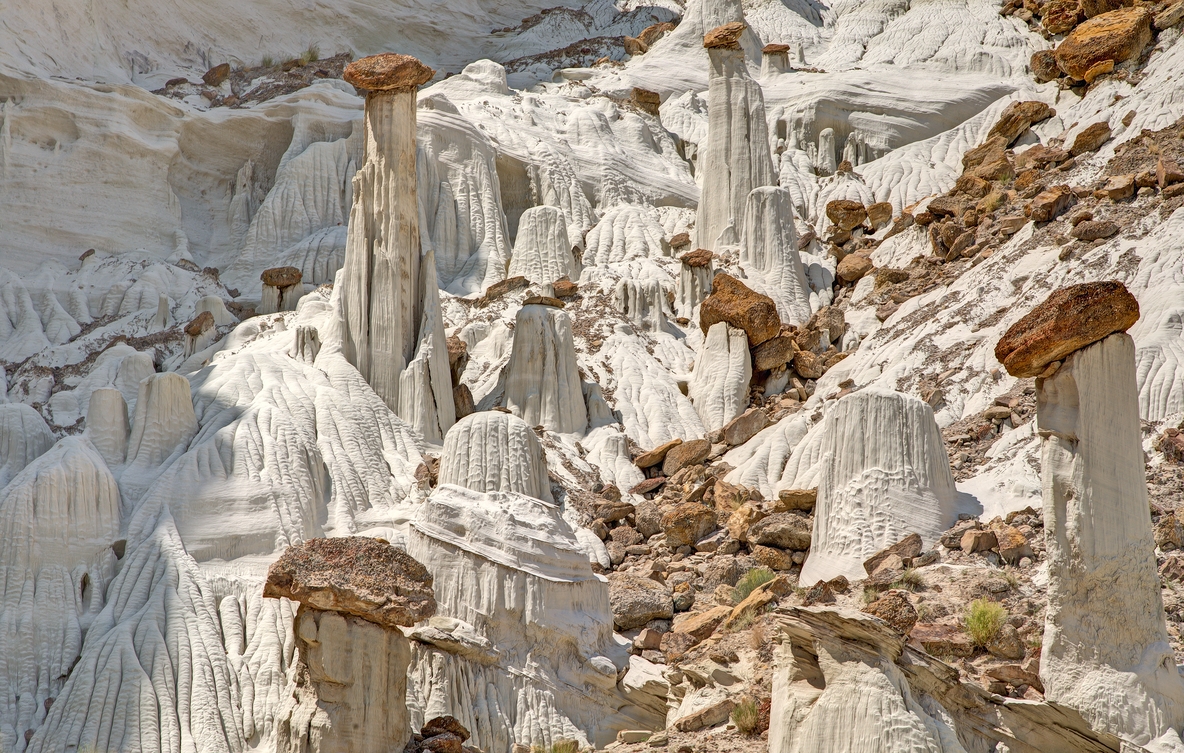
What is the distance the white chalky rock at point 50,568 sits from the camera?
60.3 feet

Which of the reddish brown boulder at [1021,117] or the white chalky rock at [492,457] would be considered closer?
the white chalky rock at [492,457]

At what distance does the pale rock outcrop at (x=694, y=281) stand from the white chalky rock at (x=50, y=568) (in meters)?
14.8

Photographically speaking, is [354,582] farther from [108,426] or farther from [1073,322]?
[108,426]

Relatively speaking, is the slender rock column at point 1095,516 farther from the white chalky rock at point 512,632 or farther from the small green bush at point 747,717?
the white chalky rock at point 512,632

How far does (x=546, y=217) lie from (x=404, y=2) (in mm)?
20225

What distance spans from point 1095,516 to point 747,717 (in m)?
4.17

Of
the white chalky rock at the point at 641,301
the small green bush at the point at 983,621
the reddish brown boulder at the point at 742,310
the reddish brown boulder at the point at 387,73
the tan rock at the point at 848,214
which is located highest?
the reddish brown boulder at the point at 387,73

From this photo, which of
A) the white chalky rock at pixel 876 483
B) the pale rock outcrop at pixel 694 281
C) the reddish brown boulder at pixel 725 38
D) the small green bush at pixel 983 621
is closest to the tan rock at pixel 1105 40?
the reddish brown boulder at pixel 725 38

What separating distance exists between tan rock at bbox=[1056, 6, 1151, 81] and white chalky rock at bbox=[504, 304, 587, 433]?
17.9 m

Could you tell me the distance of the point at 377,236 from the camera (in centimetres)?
2650


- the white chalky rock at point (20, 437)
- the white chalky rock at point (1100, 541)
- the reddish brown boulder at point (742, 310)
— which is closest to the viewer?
the white chalky rock at point (1100, 541)

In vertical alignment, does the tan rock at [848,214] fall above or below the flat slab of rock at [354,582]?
above

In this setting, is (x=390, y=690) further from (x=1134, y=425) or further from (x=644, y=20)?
(x=644, y=20)

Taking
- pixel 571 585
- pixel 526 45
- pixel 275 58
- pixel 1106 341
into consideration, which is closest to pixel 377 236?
pixel 571 585
